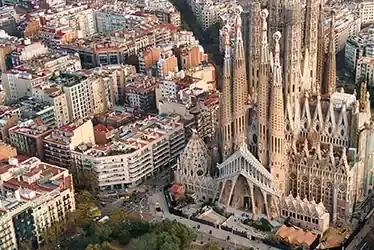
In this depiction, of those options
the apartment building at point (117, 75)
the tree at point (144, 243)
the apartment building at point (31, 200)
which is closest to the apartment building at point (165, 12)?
the apartment building at point (117, 75)

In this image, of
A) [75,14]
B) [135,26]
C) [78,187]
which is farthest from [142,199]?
[75,14]

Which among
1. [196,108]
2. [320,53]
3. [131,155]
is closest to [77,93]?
[196,108]

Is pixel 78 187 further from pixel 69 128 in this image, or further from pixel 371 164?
pixel 371 164

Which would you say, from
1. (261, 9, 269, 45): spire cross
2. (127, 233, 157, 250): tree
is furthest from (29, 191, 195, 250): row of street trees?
(261, 9, 269, 45): spire cross

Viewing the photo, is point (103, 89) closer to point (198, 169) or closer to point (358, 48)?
point (198, 169)

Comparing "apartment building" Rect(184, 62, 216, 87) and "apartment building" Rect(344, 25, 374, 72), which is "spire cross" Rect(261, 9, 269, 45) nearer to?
"apartment building" Rect(184, 62, 216, 87)
